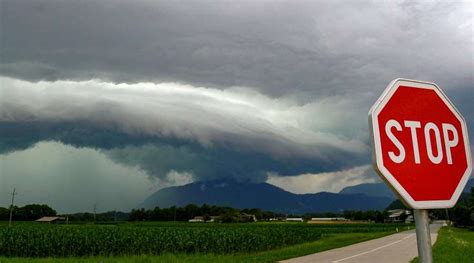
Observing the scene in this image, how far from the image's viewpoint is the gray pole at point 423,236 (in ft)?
5.73

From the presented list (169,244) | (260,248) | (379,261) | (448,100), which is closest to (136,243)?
(169,244)

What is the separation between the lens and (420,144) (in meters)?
1.82

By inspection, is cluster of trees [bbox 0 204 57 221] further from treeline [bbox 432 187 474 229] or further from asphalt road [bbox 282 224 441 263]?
asphalt road [bbox 282 224 441 263]

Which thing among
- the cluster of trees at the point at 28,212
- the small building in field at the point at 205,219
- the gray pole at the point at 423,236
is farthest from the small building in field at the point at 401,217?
the gray pole at the point at 423,236

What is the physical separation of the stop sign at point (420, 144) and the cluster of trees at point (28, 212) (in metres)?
112

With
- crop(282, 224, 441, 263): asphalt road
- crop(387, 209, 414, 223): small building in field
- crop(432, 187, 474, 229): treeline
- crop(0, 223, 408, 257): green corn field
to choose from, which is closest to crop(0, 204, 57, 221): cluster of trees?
crop(0, 223, 408, 257): green corn field

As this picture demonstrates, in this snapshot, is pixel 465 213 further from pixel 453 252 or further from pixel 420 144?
pixel 420 144

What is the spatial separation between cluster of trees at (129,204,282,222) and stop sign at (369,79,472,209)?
10901cm

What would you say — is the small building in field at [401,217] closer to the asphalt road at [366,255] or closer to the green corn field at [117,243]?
the asphalt road at [366,255]

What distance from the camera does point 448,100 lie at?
2.01m

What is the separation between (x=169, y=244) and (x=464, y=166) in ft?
95.5

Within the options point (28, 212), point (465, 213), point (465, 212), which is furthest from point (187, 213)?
point (465, 212)

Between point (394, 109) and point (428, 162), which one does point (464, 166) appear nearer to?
point (428, 162)

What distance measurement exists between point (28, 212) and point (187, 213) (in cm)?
3920
